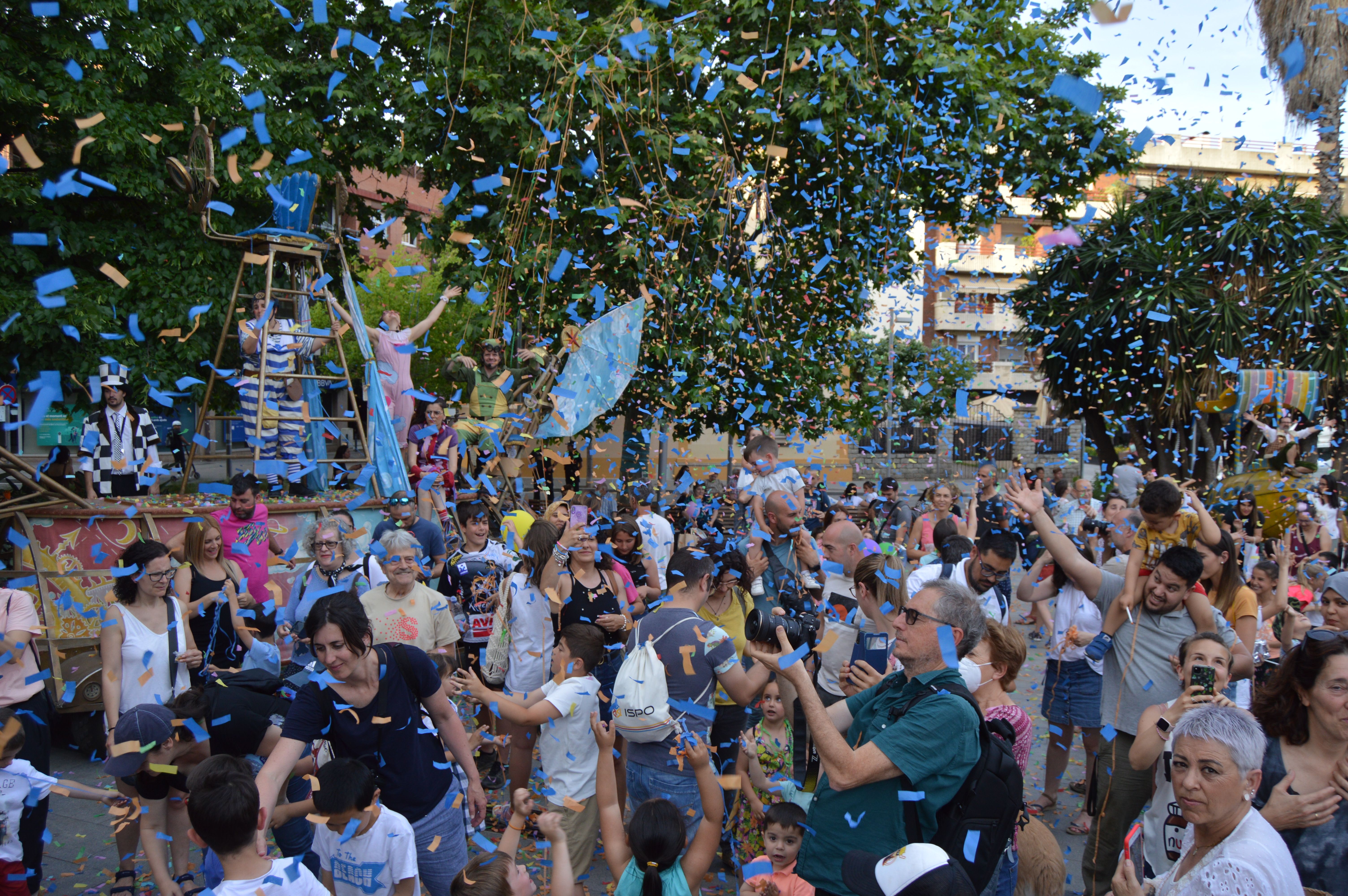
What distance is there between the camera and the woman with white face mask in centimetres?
498

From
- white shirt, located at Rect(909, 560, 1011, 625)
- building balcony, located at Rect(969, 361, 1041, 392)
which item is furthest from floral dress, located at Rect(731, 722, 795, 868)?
building balcony, located at Rect(969, 361, 1041, 392)

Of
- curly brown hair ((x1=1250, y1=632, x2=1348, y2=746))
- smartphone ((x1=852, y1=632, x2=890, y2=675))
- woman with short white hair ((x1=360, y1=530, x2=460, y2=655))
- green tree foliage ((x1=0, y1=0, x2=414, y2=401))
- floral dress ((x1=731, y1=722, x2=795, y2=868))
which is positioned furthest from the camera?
green tree foliage ((x1=0, y1=0, x2=414, y2=401))

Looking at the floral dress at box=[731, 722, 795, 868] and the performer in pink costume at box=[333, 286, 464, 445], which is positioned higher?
the performer in pink costume at box=[333, 286, 464, 445]

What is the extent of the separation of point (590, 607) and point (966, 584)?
1970 mm

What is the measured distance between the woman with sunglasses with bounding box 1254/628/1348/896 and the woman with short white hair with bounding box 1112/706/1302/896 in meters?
0.25

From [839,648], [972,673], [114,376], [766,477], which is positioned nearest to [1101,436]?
[766,477]

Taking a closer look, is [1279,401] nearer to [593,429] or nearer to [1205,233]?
[1205,233]

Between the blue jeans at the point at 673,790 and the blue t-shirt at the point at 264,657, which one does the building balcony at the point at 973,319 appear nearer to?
the blue t-shirt at the point at 264,657

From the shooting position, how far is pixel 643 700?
11.9ft

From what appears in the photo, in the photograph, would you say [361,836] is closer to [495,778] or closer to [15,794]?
[15,794]

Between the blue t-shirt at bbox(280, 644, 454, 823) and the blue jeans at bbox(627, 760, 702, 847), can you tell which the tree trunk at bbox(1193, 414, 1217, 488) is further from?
the blue t-shirt at bbox(280, 644, 454, 823)

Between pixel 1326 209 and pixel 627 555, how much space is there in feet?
58.9

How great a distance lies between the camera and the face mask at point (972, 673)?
3.54m

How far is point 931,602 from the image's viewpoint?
2730mm
